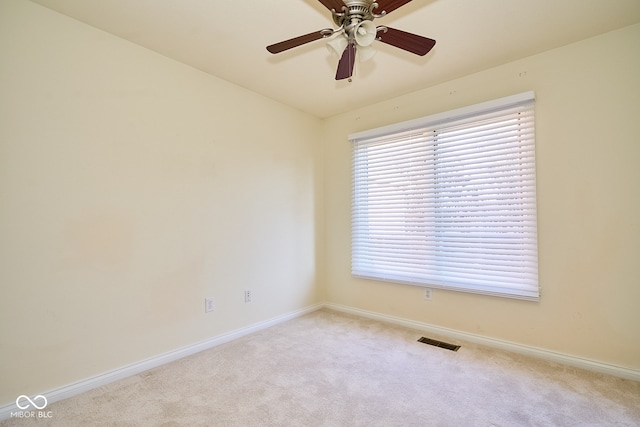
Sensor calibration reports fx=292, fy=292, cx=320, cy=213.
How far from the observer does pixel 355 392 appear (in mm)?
1959

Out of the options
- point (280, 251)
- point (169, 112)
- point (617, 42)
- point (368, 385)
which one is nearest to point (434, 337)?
point (368, 385)

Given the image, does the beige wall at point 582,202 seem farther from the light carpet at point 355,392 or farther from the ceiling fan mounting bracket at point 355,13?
the ceiling fan mounting bracket at point 355,13

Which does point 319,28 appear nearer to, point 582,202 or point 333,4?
point 333,4

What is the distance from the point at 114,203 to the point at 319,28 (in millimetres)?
1978

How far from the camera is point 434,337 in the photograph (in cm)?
287

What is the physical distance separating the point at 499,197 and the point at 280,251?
7.46 ft

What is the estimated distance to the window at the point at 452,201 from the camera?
98.9 inches

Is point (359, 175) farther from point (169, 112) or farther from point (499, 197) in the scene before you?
point (169, 112)

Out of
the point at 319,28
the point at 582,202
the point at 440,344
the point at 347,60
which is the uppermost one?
the point at 319,28

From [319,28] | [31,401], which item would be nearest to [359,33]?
[319,28]

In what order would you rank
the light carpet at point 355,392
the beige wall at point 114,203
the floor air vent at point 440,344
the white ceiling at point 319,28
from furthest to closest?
1. the floor air vent at point 440,344
2. the white ceiling at point 319,28
3. the beige wall at point 114,203
4. the light carpet at point 355,392

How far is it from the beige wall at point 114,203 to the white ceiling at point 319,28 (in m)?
0.27

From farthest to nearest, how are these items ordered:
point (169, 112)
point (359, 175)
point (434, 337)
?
1. point (359, 175)
2. point (434, 337)
3. point (169, 112)

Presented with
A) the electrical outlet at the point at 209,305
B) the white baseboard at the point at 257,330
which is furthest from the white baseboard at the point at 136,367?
the electrical outlet at the point at 209,305
